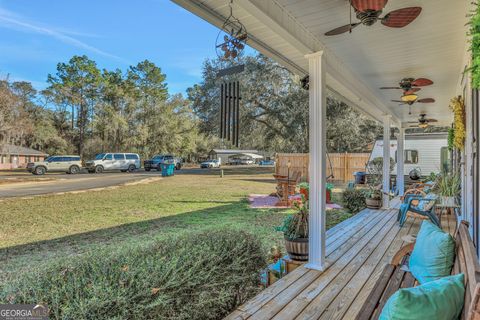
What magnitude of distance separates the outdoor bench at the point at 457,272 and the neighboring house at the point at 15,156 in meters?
29.7

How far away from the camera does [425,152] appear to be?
11805 millimetres

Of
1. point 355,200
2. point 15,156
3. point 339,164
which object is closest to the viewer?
point 355,200

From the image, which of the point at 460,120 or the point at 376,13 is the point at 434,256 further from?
the point at 460,120

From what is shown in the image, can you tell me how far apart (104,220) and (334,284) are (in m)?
5.28

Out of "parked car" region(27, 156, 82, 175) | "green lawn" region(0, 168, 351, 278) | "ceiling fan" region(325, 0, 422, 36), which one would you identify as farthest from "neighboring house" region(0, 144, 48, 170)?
"ceiling fan" region(325, 0, 422, 36)

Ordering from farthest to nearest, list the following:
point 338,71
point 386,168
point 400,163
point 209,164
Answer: point 209,164 < point 400,163 < point 386,168 < point 338,71

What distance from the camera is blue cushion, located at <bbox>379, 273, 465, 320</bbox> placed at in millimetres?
1009

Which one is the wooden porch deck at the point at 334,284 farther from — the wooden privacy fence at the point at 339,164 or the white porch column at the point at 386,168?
the wooden privacy fence at the point at 339,164

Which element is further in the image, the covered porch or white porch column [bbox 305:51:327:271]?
white porch column [bbox 305:51:327:271]

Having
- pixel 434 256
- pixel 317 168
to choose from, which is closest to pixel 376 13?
pixel 317 168

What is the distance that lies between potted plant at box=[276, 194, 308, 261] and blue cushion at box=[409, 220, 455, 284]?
4.34ft

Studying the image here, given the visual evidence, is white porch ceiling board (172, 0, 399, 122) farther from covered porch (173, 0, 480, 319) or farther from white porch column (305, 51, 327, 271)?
white porch column (305, 51, 327, 271)

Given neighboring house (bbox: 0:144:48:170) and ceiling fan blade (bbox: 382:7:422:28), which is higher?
ceiling fan blade (bbox: 382:7:422:28)

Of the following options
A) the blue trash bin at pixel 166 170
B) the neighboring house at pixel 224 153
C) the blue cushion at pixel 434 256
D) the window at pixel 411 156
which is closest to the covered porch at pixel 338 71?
the blue cushion at pixel 434 256
